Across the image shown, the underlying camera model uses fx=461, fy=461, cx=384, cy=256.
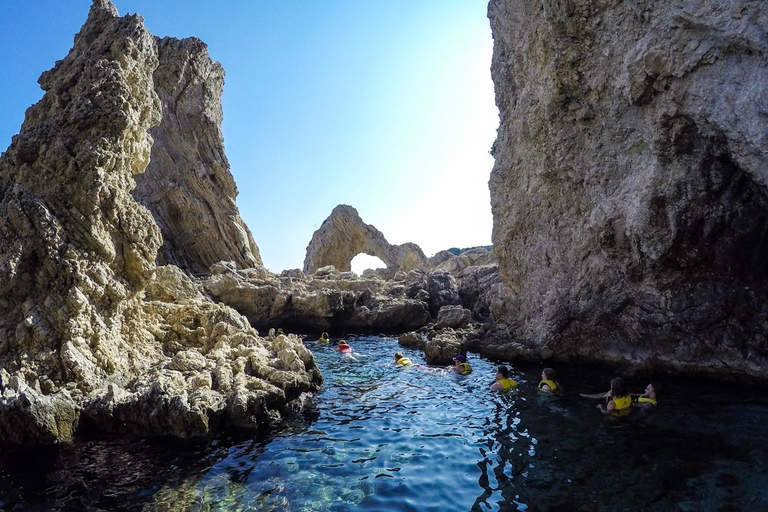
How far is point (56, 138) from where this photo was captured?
11.0 meters

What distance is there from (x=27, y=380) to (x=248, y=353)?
5035 millimetres

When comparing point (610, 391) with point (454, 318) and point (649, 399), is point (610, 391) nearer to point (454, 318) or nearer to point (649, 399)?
point (649, 399)

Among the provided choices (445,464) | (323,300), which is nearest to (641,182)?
(445,464)

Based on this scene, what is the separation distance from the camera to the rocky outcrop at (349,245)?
178 feet

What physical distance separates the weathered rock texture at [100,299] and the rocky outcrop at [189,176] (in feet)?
78.0

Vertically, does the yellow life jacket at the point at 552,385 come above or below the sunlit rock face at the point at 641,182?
below

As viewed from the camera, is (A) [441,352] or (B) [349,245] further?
(B) [349,245]

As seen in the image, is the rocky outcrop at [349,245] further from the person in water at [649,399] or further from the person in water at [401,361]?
the person in water at [649,399]

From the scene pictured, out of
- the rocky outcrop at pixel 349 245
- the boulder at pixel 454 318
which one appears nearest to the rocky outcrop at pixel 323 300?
the boulder at pixel 454 318

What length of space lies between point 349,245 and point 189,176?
21733mm

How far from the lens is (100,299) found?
10.9 metres

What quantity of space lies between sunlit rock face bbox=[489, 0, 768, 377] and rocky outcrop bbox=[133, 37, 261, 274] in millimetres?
26441

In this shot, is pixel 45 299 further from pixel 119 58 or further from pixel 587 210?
pixel 587 210

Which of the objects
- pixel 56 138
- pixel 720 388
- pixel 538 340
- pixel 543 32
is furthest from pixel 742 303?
pixel 56 138
